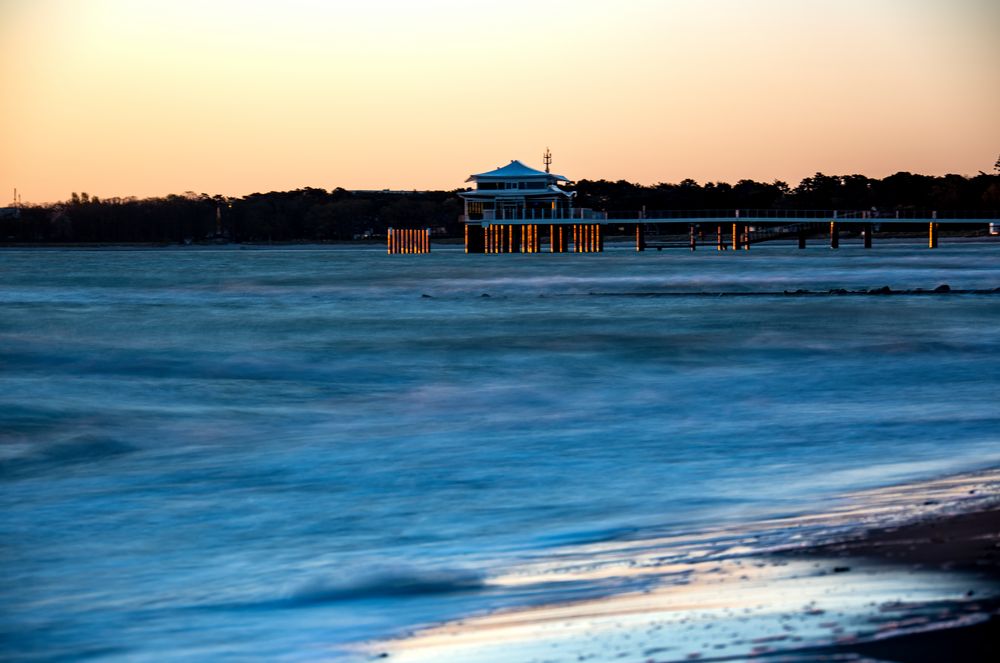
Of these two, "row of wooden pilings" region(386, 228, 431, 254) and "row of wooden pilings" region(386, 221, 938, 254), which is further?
"row of wooden pilings" region(386, 228, 431, 254)

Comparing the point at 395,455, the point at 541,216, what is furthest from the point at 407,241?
the point at 395,455

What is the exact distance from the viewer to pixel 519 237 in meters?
100

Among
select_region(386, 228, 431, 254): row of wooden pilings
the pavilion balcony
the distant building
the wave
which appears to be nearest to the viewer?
the wave

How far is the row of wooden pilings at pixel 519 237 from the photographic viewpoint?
99.9m

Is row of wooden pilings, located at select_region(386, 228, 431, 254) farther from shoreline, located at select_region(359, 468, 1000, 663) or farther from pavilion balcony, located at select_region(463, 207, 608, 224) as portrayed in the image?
shoreline, located at select_region(359, 468, 1000, 663)

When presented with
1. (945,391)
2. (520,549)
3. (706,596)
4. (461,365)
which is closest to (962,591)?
A: (706,596)

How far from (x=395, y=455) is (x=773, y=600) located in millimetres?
6268

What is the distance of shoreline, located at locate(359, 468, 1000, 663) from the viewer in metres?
4.60

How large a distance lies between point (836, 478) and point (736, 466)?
41.3 inches

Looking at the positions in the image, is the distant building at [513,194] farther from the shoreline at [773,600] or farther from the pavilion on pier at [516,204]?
the shoreline at [773,600]

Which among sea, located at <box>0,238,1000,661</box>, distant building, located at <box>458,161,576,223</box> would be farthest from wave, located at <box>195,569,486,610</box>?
distant building, located at <box>458,161,576,223</box>

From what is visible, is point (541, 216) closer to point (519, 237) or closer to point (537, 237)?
point (519, 237)

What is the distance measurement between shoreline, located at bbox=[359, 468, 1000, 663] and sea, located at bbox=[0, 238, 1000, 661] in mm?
267

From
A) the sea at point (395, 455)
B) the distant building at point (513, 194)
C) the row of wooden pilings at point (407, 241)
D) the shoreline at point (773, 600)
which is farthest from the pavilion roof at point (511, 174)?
the shoreline at point (773, 600)
